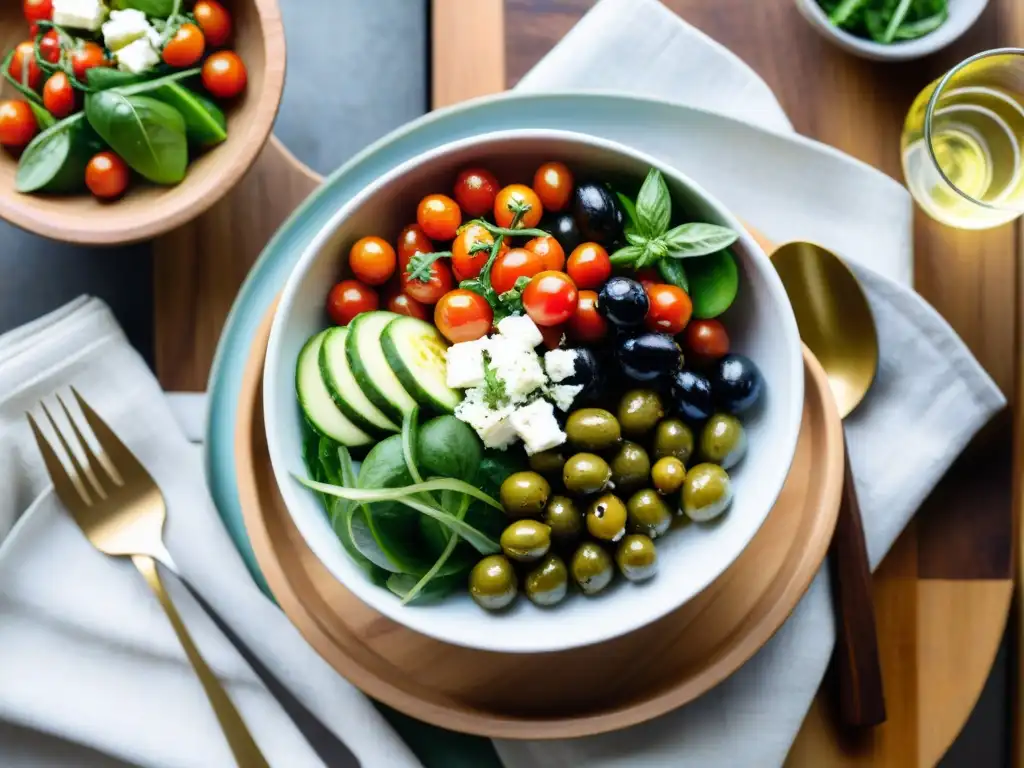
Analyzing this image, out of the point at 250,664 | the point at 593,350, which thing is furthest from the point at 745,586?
the point at 250,664

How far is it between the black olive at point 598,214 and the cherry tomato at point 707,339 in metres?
0.14

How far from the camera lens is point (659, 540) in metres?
1.12

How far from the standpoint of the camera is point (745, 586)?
118 cm

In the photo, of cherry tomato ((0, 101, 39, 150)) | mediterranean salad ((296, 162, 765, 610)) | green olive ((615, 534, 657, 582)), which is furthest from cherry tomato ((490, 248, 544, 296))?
cherry tomato ((0, 101, 39, 150))

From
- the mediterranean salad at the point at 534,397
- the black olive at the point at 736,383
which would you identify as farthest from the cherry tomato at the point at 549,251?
the black olive at the point at 736,383

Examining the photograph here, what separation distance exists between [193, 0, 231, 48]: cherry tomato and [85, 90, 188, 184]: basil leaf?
0.13 meters

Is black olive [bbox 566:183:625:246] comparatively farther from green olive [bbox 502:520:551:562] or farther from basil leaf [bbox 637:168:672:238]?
green olive [bbox 502:520:551:562]

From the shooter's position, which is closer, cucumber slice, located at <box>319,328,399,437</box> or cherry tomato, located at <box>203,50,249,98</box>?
cucumber slice, located at <box>319,328,399,437</box>

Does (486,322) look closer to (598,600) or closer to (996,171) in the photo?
(598,600)

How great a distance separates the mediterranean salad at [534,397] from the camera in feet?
3.44

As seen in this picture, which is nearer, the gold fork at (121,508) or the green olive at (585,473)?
the green olive at (585,473)

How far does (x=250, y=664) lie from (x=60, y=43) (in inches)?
34.3

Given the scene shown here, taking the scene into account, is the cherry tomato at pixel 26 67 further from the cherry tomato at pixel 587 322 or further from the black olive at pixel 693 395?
the black olive at pixel 693 395

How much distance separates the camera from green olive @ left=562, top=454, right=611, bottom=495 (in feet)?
3.47
